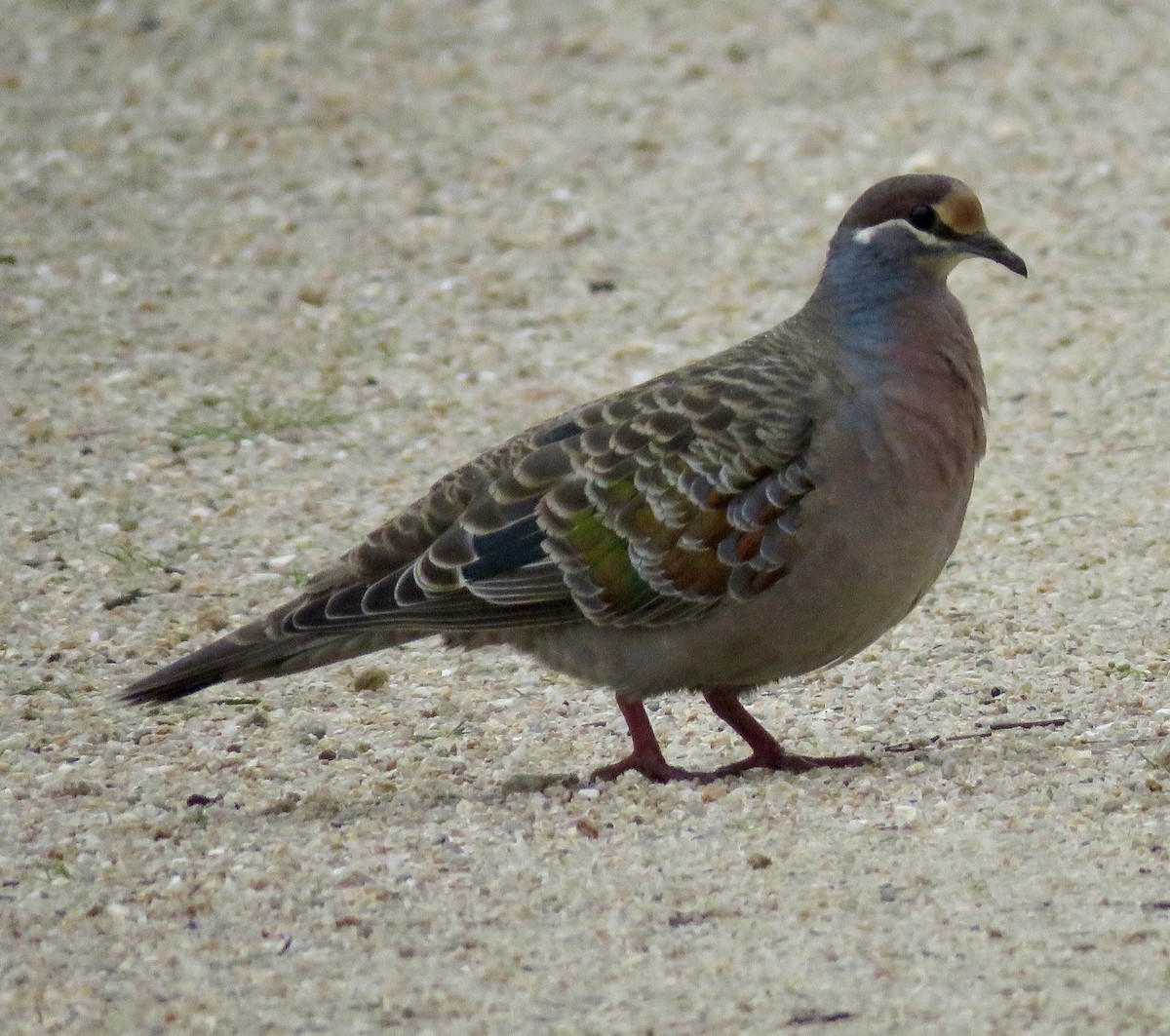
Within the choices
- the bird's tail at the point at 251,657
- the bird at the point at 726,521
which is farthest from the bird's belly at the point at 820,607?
the bird's tail at the point at 251,657

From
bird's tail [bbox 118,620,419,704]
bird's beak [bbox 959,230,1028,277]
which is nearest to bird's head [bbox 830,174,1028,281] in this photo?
bird's beak [bbox 959,230,1028,277]

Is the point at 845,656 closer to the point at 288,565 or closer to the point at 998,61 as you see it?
the point at 288,565

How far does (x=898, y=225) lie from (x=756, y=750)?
1.36 m

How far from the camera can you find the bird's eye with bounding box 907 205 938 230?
506 centimetres

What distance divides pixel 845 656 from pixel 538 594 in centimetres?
76

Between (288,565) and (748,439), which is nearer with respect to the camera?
(748,439)

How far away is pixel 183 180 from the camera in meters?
10.3

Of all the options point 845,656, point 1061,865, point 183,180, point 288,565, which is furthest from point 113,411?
point 1061,865

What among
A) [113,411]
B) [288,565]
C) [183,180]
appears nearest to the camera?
[288,565]

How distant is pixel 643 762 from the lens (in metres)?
4.91

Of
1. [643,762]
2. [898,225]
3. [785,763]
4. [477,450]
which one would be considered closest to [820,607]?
[785,763]

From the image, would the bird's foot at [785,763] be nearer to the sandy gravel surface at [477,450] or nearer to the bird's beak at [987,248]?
the sandy gravel surface at [477,450]

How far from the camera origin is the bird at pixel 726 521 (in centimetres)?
472

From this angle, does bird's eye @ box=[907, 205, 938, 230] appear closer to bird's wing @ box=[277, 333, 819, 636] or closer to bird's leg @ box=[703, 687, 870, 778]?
bird's wing @ box=[277, 333, 819, 636]
